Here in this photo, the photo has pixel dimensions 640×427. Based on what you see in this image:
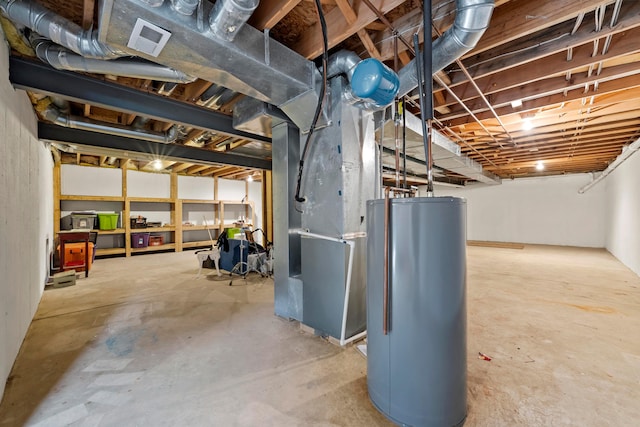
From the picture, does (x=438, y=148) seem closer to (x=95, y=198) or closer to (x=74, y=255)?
(x=74, y=255)

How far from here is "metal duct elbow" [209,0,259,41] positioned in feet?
4.37

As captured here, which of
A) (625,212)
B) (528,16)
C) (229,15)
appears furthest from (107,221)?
(625,212)

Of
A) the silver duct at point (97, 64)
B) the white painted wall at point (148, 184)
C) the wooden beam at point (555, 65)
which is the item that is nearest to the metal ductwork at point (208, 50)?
the silver duct at point (97, 64)

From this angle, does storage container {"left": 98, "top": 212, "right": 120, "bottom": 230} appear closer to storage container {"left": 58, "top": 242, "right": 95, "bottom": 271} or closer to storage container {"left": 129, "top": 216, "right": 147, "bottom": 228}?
storage container {"left": 129, "top": 216, "right": 147, "bottom": 228}

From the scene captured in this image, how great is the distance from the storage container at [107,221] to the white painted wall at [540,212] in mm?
10671

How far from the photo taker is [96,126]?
128 inches

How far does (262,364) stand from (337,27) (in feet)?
8.09

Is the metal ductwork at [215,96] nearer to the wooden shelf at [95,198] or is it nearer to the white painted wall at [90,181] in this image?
the wooden shelf at [95,198]

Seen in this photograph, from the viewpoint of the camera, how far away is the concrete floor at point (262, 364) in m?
1.51

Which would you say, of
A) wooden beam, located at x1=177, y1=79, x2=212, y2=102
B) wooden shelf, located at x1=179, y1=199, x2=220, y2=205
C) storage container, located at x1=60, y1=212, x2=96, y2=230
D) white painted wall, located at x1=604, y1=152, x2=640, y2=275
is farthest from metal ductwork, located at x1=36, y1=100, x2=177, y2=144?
white painted wall, located at x1=604, y1=152, x2=640, y2=275

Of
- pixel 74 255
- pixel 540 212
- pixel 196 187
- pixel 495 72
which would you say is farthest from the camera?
pixel 540 212

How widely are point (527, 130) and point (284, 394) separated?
16.1 feet

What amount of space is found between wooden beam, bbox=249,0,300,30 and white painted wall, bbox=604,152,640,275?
6360 millimetres

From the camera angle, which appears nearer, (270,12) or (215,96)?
(270,12)
